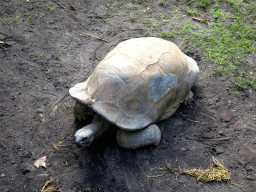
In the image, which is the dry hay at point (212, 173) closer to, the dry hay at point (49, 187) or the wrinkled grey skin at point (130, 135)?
the wrinkled grey skin at point (130, 135)

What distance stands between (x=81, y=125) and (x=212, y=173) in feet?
7.31

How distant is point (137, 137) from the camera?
12.1 feet

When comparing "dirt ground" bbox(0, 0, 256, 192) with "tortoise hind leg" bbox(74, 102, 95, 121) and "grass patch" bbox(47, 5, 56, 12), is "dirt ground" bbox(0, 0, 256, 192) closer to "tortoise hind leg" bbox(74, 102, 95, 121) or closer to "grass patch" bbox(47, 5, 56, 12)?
"tortoise hind leg" bbox(74, 102, 95, 121)

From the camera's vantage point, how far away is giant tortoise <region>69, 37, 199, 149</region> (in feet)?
11.3

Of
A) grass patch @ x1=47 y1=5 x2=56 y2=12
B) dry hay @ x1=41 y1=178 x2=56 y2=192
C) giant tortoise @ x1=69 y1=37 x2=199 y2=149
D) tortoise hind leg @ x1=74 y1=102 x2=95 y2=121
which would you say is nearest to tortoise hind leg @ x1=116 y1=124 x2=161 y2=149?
giant tortoise @ x1=69 y1=37 x2=199 y2=149

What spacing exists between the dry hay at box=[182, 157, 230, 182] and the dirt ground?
8 centimetres

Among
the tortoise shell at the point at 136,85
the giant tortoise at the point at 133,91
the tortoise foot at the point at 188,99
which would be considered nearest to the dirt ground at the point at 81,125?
the tortoise foot at the point at 188,99

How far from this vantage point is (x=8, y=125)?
13.6ft

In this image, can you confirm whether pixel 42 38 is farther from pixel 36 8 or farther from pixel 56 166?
pixel 56 166

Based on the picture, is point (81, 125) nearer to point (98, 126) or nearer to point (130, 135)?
point (98, 126)

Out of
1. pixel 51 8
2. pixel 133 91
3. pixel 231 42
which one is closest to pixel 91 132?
pixel 133 91

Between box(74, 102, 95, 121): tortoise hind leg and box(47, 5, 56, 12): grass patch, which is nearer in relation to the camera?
box(74, 102, 95, 121): tortoise hind leg

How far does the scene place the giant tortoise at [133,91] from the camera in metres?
3.44

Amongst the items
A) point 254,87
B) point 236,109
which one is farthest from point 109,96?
point 254,87
